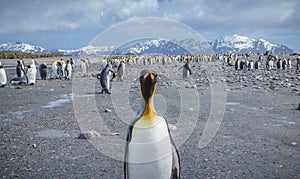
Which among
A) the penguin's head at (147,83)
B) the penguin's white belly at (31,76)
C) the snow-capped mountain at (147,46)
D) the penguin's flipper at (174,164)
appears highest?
the snow-capped mountain at (147,46)

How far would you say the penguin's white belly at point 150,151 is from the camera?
2.40m

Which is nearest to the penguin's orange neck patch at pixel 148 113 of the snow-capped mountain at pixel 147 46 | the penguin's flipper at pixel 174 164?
the penguin's flipper at pixel 174 164

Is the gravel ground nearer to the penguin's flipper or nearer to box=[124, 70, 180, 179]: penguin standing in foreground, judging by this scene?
→ the penguin's flipper

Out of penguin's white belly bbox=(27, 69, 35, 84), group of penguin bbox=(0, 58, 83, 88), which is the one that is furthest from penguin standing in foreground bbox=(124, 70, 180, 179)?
penguin's white belly bbox=(27, 69, 35, 84)

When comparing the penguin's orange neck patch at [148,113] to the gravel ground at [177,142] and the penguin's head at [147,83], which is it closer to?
the penguin's head at [147,83]

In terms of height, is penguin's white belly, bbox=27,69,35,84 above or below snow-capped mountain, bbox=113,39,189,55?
below

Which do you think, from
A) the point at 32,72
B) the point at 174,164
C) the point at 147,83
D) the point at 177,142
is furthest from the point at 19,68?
the point at 147,83

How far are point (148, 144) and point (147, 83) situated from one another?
0.49 m

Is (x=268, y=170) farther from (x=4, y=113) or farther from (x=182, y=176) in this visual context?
(x=4, y=113)

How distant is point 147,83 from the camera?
7.48ft

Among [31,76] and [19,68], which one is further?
[19,68]

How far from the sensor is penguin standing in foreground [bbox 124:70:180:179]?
2.38m

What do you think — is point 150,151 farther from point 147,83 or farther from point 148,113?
point 147,83

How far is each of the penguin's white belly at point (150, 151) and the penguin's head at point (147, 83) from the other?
24cm
